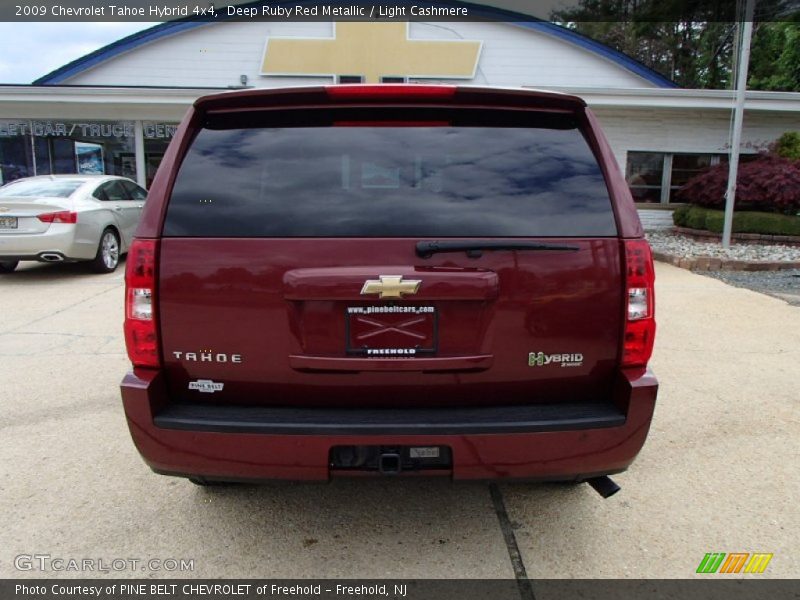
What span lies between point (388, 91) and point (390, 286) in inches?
31.4

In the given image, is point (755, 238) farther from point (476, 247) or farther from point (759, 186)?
point (476, 247)

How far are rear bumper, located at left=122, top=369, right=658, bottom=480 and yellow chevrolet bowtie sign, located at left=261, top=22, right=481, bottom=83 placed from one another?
49.4 feet

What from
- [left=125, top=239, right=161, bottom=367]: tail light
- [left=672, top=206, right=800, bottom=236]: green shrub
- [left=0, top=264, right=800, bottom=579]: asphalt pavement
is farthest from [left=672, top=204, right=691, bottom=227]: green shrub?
[left=125, top=239, right=161, bottom=367]: tail light

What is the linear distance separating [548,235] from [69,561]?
2.46m

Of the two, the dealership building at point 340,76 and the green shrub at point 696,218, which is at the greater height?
the dealership building at point 340,76

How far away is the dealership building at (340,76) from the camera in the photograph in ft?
49.8

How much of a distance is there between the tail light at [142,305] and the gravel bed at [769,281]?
8035 mm

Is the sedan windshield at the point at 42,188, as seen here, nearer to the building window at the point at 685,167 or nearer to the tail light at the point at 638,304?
the tail light at the point at 638,304

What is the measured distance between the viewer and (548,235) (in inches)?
87.8

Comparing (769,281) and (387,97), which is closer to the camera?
(387,97)

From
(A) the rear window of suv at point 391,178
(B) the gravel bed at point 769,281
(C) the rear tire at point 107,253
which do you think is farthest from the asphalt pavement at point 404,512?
(C) the rear tire at point 107,253

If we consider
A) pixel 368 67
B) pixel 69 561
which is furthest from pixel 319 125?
pixel 368 67

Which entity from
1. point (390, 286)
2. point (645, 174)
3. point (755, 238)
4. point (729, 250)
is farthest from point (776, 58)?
point (390, 286)

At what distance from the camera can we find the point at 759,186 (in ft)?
39.7
